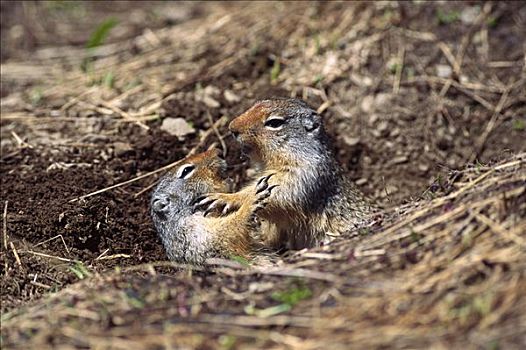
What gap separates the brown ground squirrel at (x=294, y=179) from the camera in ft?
20.4

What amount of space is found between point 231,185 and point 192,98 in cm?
160

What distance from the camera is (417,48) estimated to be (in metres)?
8.41

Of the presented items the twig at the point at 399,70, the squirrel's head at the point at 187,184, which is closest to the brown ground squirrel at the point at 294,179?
the squirrel's head at the point at 187,184

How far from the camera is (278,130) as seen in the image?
20.7ft

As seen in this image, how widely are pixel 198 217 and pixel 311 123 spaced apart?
108 centimetres

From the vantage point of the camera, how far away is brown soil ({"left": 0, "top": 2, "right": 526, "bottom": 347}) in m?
6.52

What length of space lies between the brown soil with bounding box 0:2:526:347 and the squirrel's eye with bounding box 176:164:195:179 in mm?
534

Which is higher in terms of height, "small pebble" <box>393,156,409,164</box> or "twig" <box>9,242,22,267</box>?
"twig" <box>9,242,22,267</box>

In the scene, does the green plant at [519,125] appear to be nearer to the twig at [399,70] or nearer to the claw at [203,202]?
the twig at [399,70]

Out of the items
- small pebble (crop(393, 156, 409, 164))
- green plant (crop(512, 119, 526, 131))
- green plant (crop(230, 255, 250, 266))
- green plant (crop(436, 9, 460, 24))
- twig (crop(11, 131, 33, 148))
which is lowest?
small pebble (crop(393, 156, 409, 164))

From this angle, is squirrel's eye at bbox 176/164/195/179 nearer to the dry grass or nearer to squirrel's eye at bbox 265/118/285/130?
squirrel's eye at bbox 265/118/285/130

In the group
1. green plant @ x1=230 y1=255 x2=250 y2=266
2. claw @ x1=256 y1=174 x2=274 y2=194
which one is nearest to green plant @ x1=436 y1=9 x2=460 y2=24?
claw @ x1=256 y1=174 x2=274 y2=194

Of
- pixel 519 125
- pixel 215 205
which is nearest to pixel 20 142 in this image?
pixel 215 205

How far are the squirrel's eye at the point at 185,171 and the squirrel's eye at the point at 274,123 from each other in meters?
0.61
